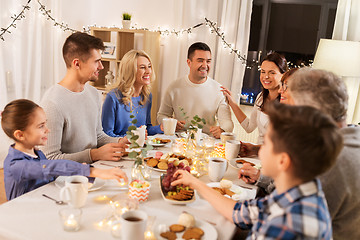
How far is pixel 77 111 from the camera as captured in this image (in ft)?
6.92

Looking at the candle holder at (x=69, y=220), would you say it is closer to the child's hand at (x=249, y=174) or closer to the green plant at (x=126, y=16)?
the child's hand at (x=249, y=174)

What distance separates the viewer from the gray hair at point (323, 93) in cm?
128

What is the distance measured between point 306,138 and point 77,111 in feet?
5.09

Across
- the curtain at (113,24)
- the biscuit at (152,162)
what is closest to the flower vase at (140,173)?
the biscuit at (152,162)

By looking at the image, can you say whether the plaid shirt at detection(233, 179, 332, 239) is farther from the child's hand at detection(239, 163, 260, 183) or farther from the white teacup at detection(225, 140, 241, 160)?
the white teacup at detection(225, 140, 241, 160)

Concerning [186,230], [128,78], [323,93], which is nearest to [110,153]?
[186,230]

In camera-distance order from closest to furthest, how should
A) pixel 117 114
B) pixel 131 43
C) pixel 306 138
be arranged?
1. pixel 306 138
2. pixel 117 114
3. pixel 131 43

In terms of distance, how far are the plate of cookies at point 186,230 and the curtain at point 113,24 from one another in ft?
10.0

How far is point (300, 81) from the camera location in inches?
52.7

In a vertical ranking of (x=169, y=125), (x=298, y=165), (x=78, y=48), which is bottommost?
(x=169, y=125)

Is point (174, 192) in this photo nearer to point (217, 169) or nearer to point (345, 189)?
point (217, 169)

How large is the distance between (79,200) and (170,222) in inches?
14.3

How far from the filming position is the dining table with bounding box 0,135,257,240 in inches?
45.0

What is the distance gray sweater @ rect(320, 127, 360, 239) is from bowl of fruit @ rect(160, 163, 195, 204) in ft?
1.77
